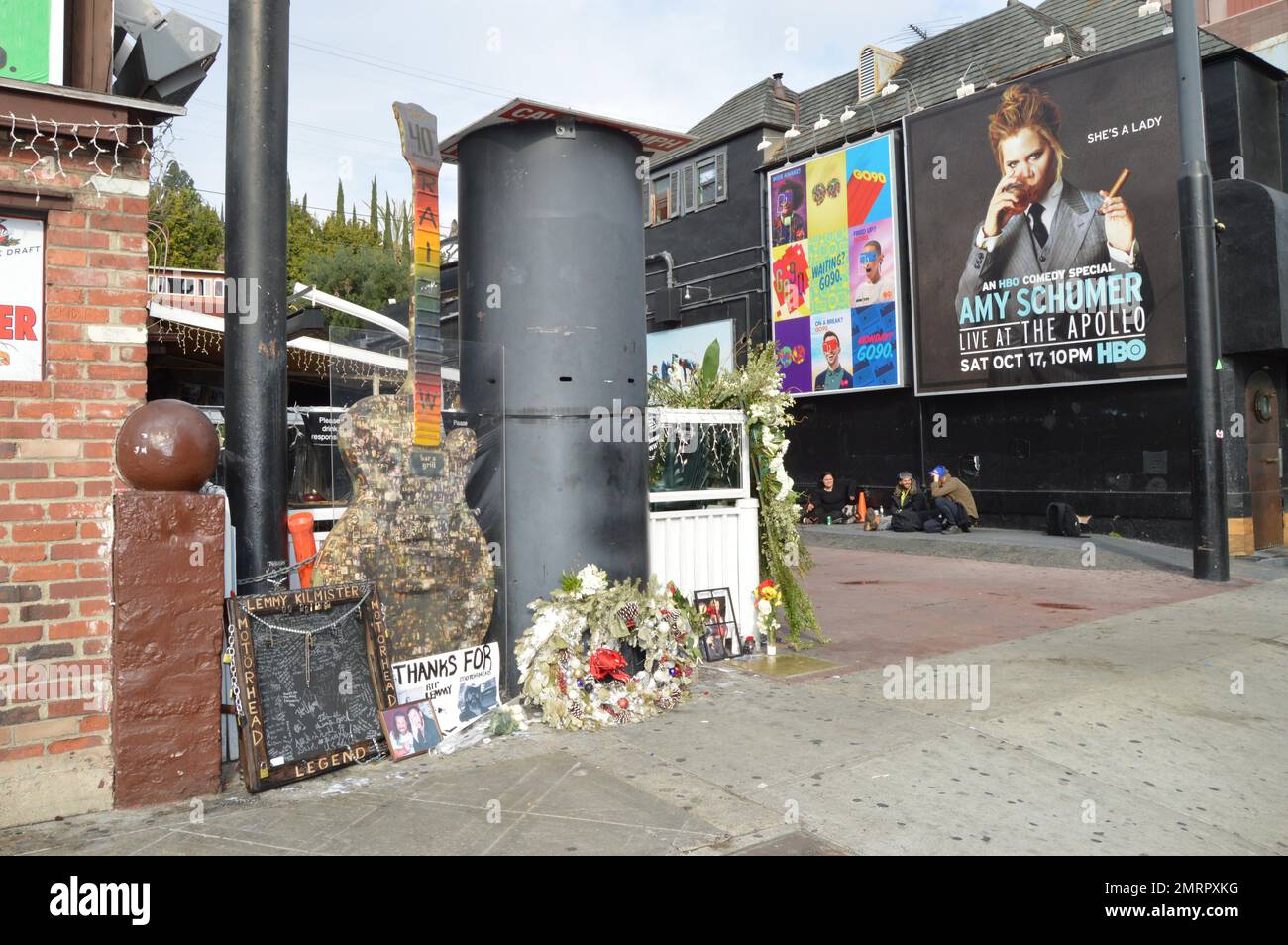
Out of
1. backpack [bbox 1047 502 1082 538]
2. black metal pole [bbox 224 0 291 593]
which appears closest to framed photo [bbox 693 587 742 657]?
black metal pole [bbox 224 0 291 593]

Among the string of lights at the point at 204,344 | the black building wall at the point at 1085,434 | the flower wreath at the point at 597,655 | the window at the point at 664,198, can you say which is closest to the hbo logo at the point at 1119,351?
the black building wall at the point at 1085,434

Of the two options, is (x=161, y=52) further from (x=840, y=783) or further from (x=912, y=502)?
(x=912, y=502)

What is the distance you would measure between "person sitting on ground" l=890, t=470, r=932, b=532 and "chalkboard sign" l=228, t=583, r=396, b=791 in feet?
46.6

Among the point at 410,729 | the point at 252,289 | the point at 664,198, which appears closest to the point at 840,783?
the point at 410,729

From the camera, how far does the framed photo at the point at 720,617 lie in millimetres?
7938

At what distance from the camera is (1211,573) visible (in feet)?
39.8

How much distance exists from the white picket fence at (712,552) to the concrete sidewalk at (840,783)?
2.32 feet

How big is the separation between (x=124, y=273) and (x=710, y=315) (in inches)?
800

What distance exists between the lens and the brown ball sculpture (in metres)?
4.57

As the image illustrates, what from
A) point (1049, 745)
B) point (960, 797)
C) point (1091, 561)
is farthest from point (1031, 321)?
point (960, 797)

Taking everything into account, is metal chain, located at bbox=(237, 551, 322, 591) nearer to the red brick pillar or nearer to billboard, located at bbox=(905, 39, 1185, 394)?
the red brick pillar
